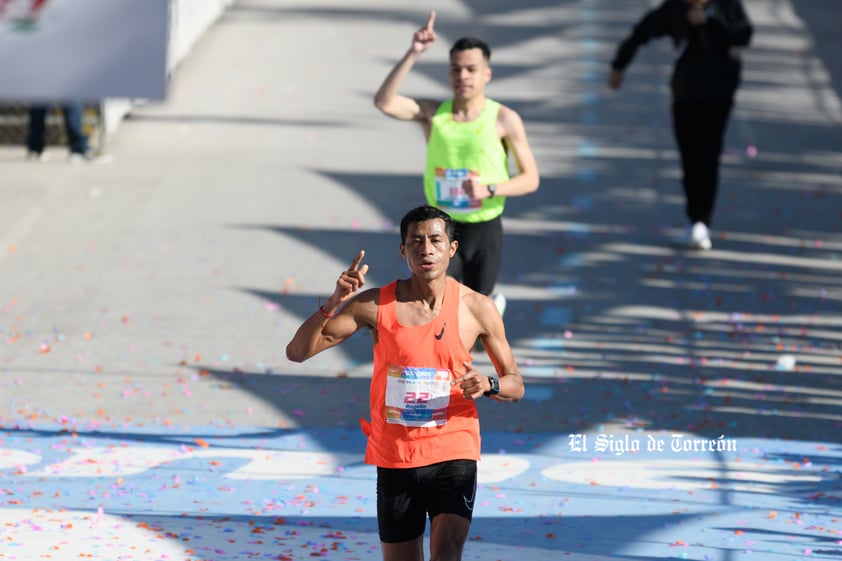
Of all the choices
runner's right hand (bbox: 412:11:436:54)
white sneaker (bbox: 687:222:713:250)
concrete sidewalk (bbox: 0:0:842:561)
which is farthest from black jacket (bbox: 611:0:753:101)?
runner's right hand (bbox: 412:11:436:54)

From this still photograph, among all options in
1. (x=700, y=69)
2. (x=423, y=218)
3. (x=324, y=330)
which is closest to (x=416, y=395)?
(x=324, y=330)

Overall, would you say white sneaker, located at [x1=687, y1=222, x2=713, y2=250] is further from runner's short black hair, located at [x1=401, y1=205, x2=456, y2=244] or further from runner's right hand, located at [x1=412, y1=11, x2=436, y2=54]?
runner's short black hair, located at [x1=401, y1=205, x2=456, y2=244]

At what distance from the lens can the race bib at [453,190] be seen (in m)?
8.75

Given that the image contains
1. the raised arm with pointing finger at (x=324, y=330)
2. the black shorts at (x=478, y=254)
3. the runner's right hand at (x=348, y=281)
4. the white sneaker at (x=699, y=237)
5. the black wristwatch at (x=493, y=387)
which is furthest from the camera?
the white sneaker at (x=699, y=237)

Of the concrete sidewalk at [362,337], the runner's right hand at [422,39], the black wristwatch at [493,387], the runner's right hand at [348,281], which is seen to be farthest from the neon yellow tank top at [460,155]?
the runner's right hand at [348,281]

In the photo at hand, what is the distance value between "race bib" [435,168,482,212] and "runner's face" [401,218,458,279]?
325cm

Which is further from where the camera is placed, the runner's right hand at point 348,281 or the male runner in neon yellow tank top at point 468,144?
the male runner in neon yellow tank top at point 468,144

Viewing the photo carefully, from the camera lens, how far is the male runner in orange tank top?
17.9ft

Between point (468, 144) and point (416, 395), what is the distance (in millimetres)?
3519

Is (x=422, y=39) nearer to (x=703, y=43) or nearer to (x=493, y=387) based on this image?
(x=493, y=387)

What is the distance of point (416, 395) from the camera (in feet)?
17.8

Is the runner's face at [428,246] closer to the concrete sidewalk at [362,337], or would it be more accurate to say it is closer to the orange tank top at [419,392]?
the orange tank top at [419,392]

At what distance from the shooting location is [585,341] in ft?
35.2

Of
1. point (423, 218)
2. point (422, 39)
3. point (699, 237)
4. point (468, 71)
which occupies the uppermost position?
point (423, 218)
